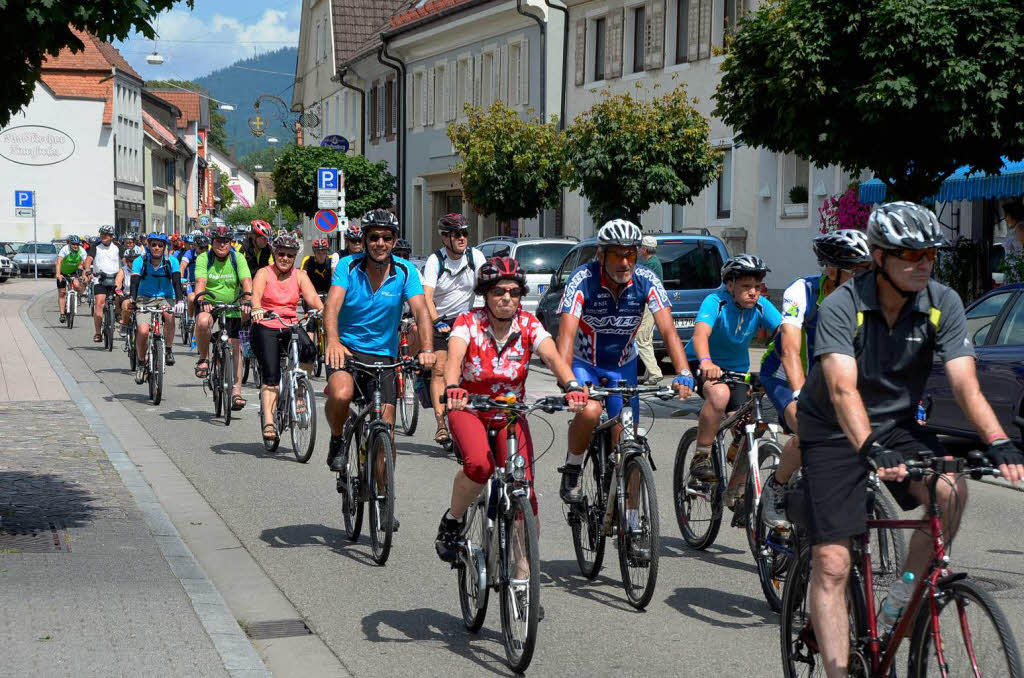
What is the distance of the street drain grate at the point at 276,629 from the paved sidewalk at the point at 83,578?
0.88 ft

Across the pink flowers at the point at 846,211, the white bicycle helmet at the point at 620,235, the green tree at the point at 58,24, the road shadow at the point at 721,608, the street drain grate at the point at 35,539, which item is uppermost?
the green tree at the point at 58,24

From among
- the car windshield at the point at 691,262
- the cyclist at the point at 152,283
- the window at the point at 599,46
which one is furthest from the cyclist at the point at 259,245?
the window at the point at 599,46

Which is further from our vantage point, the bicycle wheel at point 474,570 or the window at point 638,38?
the window at point 638,38

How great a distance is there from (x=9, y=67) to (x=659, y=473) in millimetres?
5526

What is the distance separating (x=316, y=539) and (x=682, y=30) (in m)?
23.5

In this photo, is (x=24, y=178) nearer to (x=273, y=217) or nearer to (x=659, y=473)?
(x=273, y=217)

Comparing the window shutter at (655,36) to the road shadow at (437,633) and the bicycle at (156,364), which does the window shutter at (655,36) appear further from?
the road shadow at (437,633)

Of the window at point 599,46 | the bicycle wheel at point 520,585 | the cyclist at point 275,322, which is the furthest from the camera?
the window at point 599,46

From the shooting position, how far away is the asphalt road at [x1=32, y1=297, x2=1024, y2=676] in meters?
5.76

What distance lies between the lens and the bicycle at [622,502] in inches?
252

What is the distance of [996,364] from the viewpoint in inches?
433

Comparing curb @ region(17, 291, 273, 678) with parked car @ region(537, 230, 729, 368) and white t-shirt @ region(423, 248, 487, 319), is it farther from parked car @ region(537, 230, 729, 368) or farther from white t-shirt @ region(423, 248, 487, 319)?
parked car @ region(537, 230, 729, 368)

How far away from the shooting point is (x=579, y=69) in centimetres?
3456

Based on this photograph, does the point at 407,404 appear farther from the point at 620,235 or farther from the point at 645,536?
the point at 645,536
